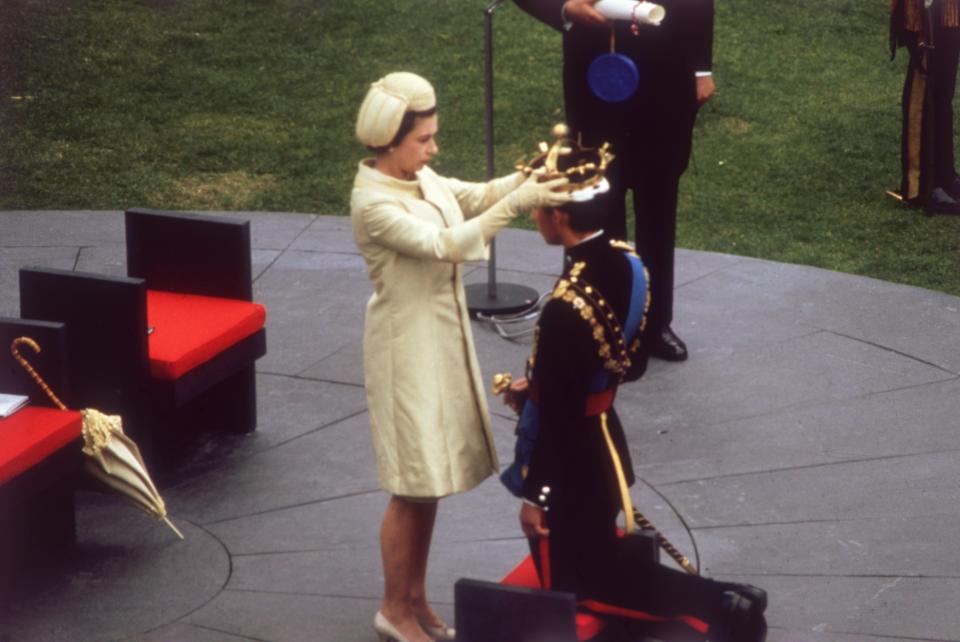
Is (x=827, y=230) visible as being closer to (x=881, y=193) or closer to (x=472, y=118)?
(x=881, y=193)

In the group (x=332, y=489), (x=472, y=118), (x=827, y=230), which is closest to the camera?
(x=332, y=489)

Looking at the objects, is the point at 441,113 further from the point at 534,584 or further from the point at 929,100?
the point at 534,584

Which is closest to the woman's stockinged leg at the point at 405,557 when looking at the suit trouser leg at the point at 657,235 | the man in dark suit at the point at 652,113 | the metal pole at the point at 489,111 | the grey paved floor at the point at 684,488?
the grey paved floor at the point at 684,488

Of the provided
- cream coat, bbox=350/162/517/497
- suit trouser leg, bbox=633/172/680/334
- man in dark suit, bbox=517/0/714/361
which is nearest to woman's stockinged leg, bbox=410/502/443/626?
cream coat, bbox=350/162/517/497

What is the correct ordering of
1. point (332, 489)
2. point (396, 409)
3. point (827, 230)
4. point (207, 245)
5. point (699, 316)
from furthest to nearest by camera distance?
point (827, 230) < point (699, 316) < point (207, 245) < point (332, 489) < point (396, 409)

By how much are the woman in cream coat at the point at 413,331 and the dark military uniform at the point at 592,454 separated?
28 cm

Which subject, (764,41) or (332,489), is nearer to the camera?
(332,489)

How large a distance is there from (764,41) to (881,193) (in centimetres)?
429

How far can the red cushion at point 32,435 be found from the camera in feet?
18.0

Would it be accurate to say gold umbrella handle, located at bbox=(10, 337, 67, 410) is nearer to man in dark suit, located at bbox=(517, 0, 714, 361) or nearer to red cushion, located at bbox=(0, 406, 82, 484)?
red cushion, located at bbox=(0, 406, 82, 484)

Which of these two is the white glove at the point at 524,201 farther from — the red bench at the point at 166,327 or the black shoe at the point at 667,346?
the black shoe at the point at 667,346

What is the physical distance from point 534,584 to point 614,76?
80.4 inches

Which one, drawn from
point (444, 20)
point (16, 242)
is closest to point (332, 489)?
point (16, 242)

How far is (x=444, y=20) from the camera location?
52.4 feet
